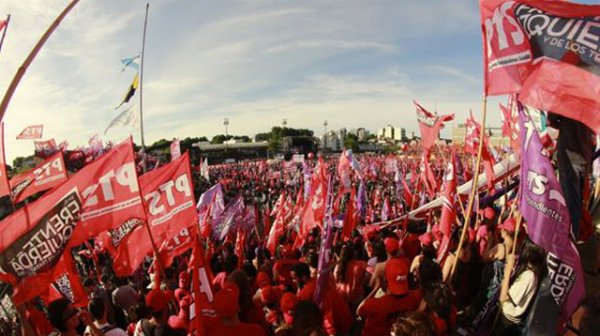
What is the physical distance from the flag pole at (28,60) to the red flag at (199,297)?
6.68ft

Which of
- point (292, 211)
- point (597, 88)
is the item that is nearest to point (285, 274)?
point (597, 88)

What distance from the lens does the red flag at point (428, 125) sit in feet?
38.3

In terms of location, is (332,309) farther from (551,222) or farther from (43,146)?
(43,146)

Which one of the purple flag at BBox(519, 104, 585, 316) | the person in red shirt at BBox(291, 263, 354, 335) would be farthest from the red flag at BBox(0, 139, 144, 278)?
the purple flag at BBox(519, 104, 585, 316)

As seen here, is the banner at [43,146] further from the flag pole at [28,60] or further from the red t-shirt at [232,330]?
the red t-shirt at [232,330]

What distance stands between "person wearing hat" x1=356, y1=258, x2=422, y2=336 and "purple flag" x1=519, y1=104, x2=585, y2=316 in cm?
109

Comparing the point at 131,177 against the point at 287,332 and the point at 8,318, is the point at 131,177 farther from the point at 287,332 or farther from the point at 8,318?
the point at 287,332

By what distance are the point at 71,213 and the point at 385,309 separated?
314 cm

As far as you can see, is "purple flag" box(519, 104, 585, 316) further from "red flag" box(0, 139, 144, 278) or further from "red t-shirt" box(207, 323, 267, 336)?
"red flag" box(0, 139, 144, 278)

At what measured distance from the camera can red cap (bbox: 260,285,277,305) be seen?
4.39 meters

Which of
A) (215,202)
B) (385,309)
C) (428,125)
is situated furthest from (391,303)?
(428,125)

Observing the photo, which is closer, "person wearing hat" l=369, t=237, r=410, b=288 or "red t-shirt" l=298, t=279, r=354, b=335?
"red t-shirt" l=298, t=279, r=354, b=335

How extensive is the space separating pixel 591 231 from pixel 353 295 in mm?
2670

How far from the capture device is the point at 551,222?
129 inches
